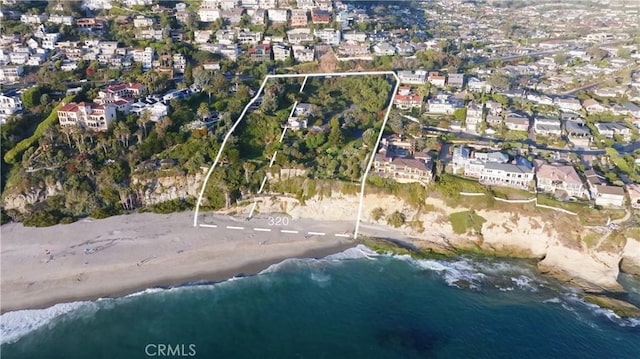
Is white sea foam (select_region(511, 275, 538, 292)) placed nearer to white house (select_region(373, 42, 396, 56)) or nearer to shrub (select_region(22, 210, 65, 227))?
shrub (select_region(22, 210, 65, 227))

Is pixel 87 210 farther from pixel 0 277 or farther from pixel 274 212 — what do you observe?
pixel 274 212

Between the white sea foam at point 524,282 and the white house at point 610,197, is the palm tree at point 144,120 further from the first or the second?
the white house at point 610,197

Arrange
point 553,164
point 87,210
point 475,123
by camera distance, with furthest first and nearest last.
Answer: point 475,123 < point 553,164 < point 87,210

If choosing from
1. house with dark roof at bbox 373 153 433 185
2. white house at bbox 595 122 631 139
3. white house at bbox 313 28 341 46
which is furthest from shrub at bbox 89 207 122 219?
white house at bbox 595 122 631 139

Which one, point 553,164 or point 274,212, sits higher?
point 553,164

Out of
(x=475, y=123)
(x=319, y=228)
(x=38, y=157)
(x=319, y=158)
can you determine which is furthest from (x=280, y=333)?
(x=475, y=123)

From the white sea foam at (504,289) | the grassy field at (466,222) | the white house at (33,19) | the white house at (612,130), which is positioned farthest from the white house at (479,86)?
the white house at (33,19)

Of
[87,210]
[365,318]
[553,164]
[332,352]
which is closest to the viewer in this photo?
[332,352]

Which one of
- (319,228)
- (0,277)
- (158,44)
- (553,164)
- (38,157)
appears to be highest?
(158,44)
